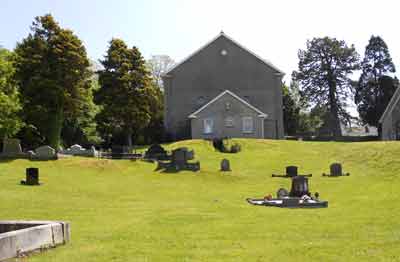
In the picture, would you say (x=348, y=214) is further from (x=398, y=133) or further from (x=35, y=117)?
(x=398, y=133)

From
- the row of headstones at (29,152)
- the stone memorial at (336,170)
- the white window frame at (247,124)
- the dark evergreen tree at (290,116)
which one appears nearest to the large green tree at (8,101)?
the row of headstones at (29,152)

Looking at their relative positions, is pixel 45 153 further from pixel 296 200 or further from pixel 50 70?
pixel 296 200

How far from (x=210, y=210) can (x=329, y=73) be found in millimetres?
Answer: 69851

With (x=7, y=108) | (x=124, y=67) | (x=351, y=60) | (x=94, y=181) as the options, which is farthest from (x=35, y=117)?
(x=351, y=60)

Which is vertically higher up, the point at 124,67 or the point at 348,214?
the point at 124,67

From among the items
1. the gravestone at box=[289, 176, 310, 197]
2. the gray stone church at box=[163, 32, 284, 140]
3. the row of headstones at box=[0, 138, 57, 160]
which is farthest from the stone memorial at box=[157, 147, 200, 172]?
the gray stone church at box=[163, 32, 284, 140]

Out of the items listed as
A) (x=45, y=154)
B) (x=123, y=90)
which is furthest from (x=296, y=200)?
(x=123, y=90)

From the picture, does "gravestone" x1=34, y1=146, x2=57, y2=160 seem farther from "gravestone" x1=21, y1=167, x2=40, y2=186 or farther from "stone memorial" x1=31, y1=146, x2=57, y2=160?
"gravestone" x1=21, y1=167, x2=40, y2=186

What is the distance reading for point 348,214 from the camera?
18.9 metres

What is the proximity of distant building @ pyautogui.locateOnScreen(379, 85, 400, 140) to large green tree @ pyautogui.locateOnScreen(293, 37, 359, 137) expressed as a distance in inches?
786

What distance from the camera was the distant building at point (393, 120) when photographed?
6312 centimetres

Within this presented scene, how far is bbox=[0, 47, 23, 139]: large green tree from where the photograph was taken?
153 feet

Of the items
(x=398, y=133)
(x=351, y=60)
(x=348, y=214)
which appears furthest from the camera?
(x=351, y=60)

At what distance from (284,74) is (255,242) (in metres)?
53.6
